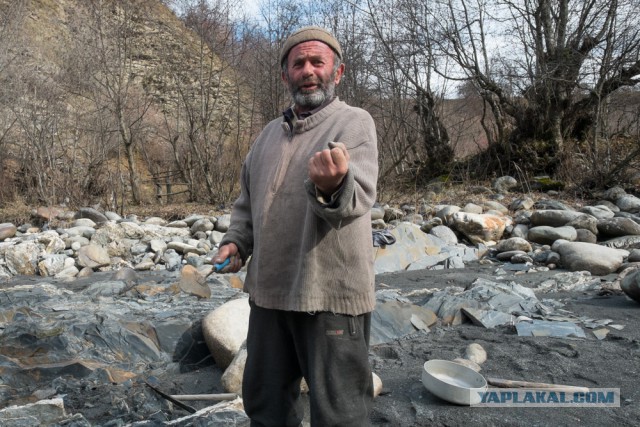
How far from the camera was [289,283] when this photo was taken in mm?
1704

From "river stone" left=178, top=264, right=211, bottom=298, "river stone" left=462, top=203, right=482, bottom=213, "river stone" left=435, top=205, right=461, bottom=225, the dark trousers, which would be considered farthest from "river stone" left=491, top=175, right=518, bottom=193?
the dark trousers

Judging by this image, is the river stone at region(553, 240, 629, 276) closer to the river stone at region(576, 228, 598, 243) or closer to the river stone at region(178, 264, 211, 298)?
A: the river stone at region(576, 228, 598, 243)

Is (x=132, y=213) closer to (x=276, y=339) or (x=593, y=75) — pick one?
(x=276, y=339)

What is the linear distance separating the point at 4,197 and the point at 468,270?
9.47m

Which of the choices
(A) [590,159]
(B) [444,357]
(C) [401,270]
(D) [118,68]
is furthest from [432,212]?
(D) [118,68]

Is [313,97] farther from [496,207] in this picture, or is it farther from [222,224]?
[496,207]

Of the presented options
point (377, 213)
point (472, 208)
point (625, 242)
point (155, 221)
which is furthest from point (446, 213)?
point (155, 221)

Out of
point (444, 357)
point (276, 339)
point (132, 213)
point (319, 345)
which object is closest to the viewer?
point (319, 345)

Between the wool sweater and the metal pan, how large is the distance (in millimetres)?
1218

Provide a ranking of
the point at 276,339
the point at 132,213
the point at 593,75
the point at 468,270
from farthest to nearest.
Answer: the point at 593,75 < the point at 132,213 < the point at 468,270 < the point at 276,339

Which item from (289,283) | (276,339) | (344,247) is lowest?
(276,339)

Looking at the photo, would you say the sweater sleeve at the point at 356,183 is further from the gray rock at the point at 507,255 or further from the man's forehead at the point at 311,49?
the gray rock at the point at 507,255

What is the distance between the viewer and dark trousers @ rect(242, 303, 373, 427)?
1.64 m

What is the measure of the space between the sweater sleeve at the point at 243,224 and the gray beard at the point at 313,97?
1.22ft
